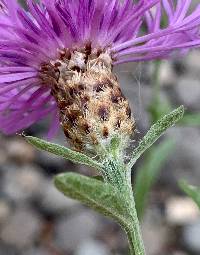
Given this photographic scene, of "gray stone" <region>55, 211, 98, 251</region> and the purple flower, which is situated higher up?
the purple flower

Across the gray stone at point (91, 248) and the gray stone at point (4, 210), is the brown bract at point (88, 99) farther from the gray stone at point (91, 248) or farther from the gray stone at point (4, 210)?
the gray stone at point (4, 210)

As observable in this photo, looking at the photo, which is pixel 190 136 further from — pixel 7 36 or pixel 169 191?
pixel 7 36

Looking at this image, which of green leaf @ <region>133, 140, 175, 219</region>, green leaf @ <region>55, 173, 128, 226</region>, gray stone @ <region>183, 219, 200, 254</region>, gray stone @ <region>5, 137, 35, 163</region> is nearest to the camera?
green leaf @ <region>55, 173, 128, 226</region>

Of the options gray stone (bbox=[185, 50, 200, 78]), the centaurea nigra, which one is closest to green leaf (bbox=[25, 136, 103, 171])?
the centaurea nigra

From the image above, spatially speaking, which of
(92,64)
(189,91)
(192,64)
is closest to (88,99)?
(92,64)

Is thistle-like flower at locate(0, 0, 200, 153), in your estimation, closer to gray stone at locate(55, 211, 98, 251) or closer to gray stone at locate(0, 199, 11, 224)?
gray stone at locate(55, 211, 98, 251)

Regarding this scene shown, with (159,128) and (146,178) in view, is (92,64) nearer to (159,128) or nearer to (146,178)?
(159,128)

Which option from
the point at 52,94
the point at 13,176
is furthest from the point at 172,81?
the point at 52,94
